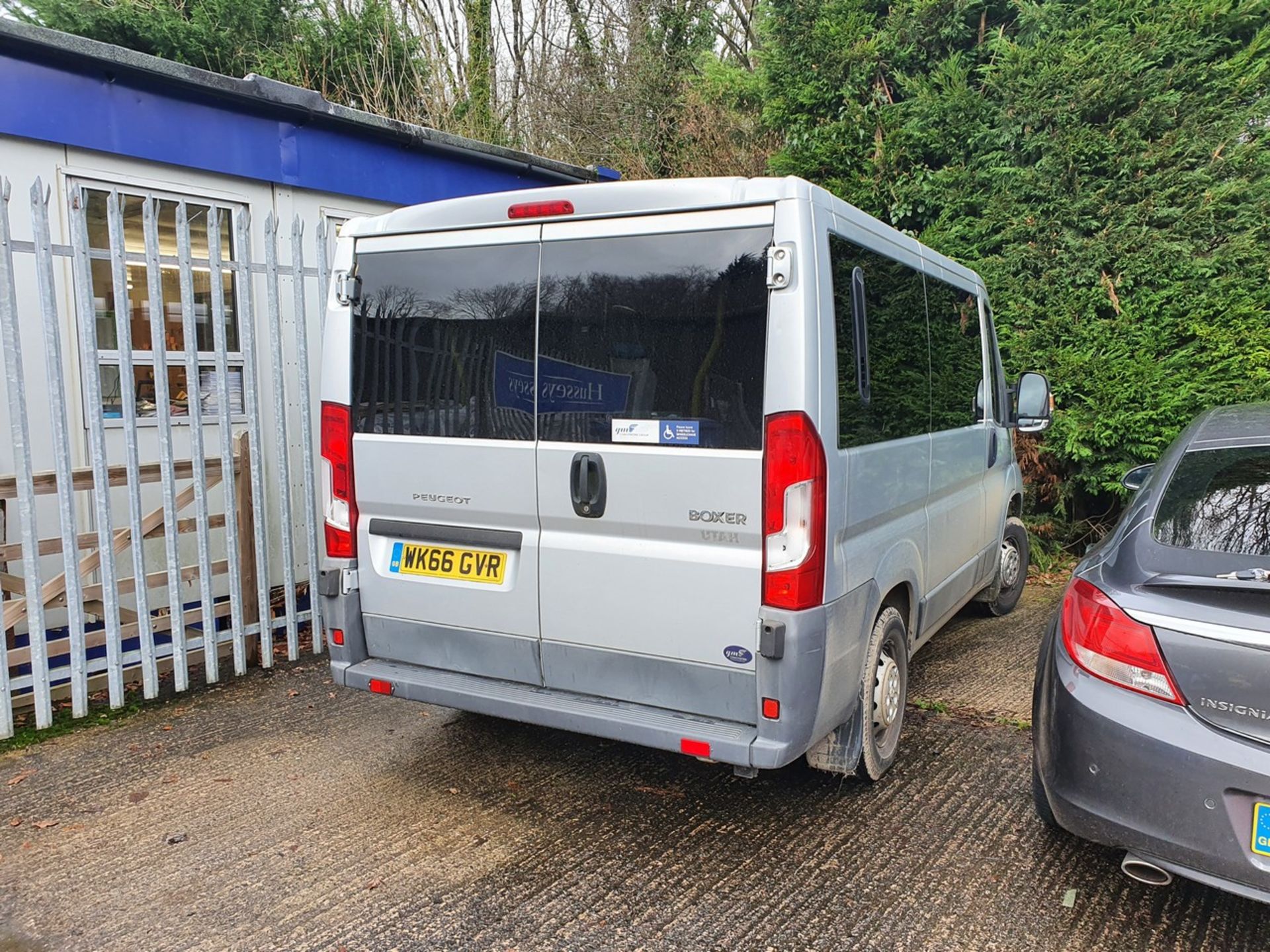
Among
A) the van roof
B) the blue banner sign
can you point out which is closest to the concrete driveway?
the blue banner sign

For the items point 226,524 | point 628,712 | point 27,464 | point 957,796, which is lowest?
point 957,796

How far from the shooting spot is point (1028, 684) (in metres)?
4.99

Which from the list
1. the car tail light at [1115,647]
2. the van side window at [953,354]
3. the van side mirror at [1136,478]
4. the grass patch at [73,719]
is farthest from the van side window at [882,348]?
the grass patch at [73,719]

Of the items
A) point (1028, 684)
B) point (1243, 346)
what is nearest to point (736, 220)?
point (1028, 684)

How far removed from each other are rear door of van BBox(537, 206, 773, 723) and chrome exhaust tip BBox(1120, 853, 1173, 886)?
3.84 ft

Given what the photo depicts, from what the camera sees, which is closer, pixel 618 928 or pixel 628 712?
pixel 618 928

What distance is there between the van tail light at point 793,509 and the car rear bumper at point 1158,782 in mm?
838

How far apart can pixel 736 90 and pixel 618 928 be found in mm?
8889

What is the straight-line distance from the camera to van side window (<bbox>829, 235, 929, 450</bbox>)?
3.21 metres

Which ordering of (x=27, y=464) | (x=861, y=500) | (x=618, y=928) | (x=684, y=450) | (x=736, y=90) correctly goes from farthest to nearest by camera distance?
(x=736, y=90) → (x=27, y=464) → (x=861, y=500) → (x=684, y=450) → (x=618, y=928)

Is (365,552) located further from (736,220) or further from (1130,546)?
(1130,546)

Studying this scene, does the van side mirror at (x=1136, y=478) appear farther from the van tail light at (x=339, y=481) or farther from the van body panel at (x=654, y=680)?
the van tail light at (x=339, y=481)

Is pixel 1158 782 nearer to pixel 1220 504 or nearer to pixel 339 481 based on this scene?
pixel 1220 504

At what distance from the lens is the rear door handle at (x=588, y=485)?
3.28 metres
